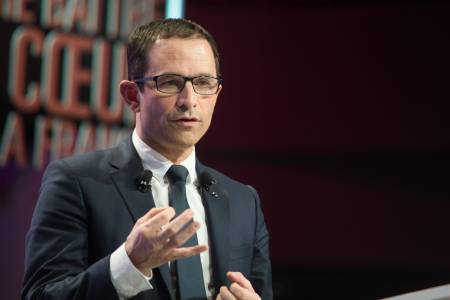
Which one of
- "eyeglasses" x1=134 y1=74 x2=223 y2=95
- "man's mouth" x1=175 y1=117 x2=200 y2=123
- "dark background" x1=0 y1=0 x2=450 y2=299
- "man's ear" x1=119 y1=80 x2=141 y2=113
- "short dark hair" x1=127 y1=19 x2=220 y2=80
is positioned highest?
"short dark hair" x1=127 y1=19 x2=220 y2=80

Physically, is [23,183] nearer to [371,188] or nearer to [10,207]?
[10,207]

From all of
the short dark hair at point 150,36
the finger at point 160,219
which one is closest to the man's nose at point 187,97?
the short dark hair at point 150,36

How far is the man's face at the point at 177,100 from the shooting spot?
1.62 meters

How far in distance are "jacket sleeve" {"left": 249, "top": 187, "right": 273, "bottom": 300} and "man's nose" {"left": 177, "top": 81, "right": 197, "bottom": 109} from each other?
37cm

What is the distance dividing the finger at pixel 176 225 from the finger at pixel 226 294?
0.24m

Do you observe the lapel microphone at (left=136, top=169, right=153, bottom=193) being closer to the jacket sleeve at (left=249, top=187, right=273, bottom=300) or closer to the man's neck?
the man's neck

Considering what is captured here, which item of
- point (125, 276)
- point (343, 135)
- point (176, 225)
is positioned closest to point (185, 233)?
point (176, 225)

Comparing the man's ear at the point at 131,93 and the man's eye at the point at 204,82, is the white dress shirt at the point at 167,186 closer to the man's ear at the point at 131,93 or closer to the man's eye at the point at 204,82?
the man's ear at the point at 131,93

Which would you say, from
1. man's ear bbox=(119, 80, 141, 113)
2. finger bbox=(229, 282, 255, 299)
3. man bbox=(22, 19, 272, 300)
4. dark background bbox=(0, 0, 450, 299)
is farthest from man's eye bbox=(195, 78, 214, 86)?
dark background bbox=(0, 0, 450, 299)

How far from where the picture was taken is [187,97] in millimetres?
1615

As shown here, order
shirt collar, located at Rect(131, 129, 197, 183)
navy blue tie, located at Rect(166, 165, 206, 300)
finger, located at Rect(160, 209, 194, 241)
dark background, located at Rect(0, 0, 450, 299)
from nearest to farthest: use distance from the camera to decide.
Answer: finger, located at Rect(160, 209, 194, 241)
navy blue tie, located at Rect(166, 165, 206, 300)
shirt collar, located at Rect(131, 129, 197, 183)
dark background, located at Rect(0, 0, 450, 299)

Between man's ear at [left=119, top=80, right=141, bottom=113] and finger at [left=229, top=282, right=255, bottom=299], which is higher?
man's ear at [left=119, top=80, right=141, bottom=113]

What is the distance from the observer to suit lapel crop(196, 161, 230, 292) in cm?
167

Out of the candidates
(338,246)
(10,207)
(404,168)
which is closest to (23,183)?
(10,207)
